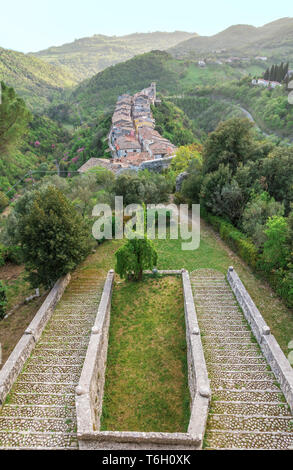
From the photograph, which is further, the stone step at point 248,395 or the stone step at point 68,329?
the stone step at point 68,329


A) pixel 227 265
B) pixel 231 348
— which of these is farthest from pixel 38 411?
pixel 227 265

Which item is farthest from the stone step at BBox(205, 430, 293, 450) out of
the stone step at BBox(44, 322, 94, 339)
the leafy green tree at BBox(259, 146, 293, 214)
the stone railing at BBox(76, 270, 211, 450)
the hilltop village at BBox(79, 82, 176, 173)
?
the hilltop village at BBox(79, 82, 176, 173)

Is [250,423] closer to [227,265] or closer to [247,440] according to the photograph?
[247,440]

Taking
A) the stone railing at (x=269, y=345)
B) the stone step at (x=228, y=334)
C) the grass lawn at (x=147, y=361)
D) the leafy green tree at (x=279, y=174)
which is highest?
the leafy green tree at (x=279, y=174)

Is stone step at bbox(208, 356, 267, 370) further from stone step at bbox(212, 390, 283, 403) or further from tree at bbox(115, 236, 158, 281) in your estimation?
tree at bbox(115, 236, 158, 281)

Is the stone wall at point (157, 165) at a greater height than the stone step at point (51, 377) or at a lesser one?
greater

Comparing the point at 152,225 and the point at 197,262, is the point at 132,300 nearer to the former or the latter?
the point at 197,262

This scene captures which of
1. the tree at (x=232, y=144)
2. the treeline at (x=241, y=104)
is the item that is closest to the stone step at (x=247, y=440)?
the tree at (x=232, y=144)

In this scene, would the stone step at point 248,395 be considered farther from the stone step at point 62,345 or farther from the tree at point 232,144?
the tree at point 232,144

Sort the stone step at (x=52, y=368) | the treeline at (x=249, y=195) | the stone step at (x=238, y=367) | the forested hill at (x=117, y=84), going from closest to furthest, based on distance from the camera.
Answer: the stone step at (x=238, y=367), the stone step at (x=52, y=368), the treeline at (x=249, y=195), the forested hill at (x=117, y=84)
